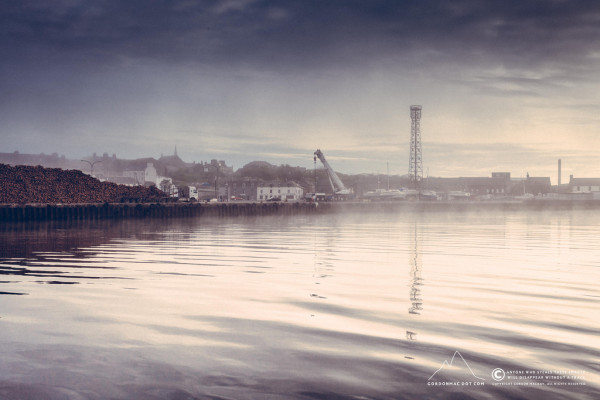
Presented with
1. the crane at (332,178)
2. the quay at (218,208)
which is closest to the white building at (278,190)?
the crane at (332,178)

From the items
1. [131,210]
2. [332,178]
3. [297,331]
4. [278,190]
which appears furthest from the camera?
[278,190]

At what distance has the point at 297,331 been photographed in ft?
33.4

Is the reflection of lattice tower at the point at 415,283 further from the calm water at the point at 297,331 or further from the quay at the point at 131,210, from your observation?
the quay at the point at 131,210

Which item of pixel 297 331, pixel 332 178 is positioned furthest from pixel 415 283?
pixel 332 178

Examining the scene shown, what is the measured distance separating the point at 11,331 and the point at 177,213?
76289 mm

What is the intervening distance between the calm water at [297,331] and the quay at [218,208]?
180ft

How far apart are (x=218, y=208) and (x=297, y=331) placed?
83.1 m

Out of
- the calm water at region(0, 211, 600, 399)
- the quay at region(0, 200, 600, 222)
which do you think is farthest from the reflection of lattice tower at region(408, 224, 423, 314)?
the quay at region(0, 200, 600, 222)

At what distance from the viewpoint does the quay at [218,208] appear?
70688 mm

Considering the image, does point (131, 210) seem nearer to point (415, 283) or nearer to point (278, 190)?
point (415, 283)

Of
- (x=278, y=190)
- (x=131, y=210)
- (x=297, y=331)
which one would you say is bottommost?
(x=131, y=210)

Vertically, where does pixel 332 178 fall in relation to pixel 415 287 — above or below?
above

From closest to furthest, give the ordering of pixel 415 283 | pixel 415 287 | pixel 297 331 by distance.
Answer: pixel 297 331 < pixel 415 287 < pixel 415 283

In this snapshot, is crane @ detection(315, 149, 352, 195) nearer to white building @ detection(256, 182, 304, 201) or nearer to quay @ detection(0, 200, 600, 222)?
quay @ detection(0, 200, 600, 222)
